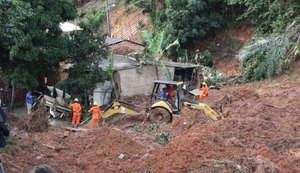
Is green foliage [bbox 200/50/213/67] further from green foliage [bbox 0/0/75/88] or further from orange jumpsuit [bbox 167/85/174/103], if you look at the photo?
orange jumpsuit [bbox 167/85/174/103]

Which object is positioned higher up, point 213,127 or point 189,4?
point 189,4

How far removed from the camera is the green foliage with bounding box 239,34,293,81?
2472cm

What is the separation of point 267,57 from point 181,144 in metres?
14.6

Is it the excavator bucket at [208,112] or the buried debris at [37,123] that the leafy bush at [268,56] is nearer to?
the excavator bucket at [208,112]

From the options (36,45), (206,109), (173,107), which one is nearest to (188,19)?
(36,45)

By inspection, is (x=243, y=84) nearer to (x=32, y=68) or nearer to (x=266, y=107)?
(x=266, y=107)

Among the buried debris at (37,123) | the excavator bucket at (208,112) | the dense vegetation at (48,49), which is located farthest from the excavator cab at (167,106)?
the dense vegetation at (48,49)

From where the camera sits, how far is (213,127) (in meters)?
15.0

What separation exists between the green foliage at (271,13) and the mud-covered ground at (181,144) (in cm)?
799

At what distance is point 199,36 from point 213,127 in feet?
61.7

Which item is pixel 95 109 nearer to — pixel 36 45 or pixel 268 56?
pixel 36 45

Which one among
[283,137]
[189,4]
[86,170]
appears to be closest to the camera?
[86,170]

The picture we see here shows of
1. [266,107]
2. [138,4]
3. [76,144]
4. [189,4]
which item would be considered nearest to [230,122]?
[266,107]

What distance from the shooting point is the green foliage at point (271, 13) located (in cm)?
2686
